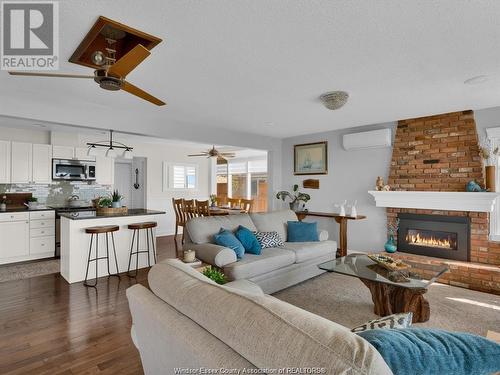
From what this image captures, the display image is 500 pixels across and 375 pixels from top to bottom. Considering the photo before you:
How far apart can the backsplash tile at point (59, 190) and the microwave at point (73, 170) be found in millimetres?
265

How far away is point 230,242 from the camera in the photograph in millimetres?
3291

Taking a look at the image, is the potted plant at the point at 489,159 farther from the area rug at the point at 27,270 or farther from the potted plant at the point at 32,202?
the potted plant at the point at 32,202

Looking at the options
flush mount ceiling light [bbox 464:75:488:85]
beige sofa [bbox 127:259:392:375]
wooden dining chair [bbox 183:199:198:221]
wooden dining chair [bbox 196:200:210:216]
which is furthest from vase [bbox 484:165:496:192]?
wooden dining chair [bbox 183:199:198:221]

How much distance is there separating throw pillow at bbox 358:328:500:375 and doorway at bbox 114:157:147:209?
716cm

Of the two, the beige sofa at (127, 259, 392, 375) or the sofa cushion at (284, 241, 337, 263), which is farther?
the sofa cushion at (284, 241, 337, 263)

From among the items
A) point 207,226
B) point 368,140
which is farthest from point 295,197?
point 207,226

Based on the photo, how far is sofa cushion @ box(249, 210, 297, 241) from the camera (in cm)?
420

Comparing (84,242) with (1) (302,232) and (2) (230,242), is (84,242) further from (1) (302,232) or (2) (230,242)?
(1) (302,232)

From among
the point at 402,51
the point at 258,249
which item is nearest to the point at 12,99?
the point at 258,249

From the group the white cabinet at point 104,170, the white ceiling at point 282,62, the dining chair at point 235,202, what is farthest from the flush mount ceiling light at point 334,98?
the white cabinet at point 104,170

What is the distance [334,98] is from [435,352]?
2844 millimetres

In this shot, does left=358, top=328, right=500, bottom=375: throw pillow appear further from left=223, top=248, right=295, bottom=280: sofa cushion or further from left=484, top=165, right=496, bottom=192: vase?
left=484, top=165, right=496, bottom=192: vase

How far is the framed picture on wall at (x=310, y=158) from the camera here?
220 inches

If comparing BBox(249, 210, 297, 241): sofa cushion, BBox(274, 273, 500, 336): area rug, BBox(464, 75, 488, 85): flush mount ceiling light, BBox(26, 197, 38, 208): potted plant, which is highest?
BBox(464, 75, 488, 85): flush mount ceiling light
